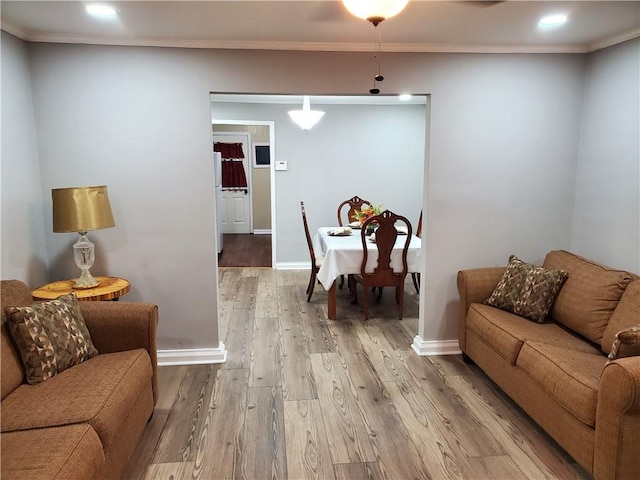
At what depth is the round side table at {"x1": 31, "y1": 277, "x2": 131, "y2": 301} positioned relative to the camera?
262cm

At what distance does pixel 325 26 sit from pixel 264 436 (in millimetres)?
2369

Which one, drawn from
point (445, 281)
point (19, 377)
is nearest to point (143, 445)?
point (19, 377)

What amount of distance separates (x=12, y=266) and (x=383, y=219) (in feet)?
9.12

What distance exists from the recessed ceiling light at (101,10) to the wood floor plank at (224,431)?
7.59 feet

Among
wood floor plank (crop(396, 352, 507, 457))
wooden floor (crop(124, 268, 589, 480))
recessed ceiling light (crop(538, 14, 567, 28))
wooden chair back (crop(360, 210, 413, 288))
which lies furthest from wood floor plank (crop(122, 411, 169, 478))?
recessed ceiling light (crop(538, 14, 567, 28))

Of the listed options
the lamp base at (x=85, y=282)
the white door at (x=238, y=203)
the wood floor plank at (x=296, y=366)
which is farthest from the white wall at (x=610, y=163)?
the white door at (x=238, y=203)

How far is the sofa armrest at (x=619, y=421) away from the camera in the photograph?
1767 mm

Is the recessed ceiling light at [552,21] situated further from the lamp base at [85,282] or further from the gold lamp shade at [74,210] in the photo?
the lamp base at [85,282]

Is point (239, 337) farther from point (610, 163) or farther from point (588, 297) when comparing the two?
point (610, 163)

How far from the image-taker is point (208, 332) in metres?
3.32

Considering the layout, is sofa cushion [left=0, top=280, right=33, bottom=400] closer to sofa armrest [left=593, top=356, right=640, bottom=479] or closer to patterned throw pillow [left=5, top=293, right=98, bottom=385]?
patterned throw pillow [left=5, top=293, right=98, bottom=385]

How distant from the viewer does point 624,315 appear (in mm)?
2381

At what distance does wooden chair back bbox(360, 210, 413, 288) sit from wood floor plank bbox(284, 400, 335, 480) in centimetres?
165

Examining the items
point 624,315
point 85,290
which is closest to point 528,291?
point 624,315
